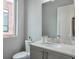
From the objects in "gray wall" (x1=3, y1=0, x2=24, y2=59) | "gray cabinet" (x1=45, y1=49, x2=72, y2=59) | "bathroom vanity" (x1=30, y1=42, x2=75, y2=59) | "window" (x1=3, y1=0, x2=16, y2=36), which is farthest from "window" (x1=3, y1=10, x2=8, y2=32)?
"gray cabinet" (x1=45, y1=49, x2=72, y2=59)

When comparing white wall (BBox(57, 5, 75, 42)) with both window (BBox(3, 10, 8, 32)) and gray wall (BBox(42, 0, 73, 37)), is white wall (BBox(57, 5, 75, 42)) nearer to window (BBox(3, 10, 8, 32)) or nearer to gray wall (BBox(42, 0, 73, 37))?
gray wall (BBox(42, 0, 73, 37))

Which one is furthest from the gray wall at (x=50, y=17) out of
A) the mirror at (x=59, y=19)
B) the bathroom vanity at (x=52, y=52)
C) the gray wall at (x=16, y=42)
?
the gray wall at (x=16, y=42)

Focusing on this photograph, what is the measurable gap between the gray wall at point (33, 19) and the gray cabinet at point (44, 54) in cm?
68

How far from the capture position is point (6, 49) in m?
3.17

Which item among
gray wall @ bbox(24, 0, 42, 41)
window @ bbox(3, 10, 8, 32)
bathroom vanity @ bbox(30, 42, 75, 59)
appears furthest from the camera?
window @ bbox(3, 10, 8, 32)

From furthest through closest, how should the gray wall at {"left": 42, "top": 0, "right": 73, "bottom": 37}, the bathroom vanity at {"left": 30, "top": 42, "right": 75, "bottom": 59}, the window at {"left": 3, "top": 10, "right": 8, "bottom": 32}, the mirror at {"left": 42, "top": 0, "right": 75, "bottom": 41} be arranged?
the window at {"left": 3, "top": 10, "right": 8, "bottom": 32}, the gray wall at {"left": 42, "top": 0, "right": 73, "bottom": 37}, the mirror at {"left": 42, "top": 0, "right": 75, "bottom": 41}, the bathroom vanity at {"left": 30, "top": 42, "right": 75, "bottom": 59}

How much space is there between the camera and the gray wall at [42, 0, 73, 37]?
2.65 metres

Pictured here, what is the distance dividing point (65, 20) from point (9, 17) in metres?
1.84

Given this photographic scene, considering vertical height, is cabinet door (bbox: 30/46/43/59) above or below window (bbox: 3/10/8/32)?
below

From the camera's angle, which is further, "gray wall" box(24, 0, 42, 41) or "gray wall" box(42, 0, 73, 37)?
"gray wall" box(24, 0, 42, 41)

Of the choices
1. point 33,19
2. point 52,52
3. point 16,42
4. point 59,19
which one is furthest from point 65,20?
point 16,42

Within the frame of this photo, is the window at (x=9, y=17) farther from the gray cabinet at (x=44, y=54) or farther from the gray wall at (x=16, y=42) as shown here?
the gray cabinet at (x=44, y=54)

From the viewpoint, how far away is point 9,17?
11.0 feet

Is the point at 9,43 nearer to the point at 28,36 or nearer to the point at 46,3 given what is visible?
the point at 28,36
